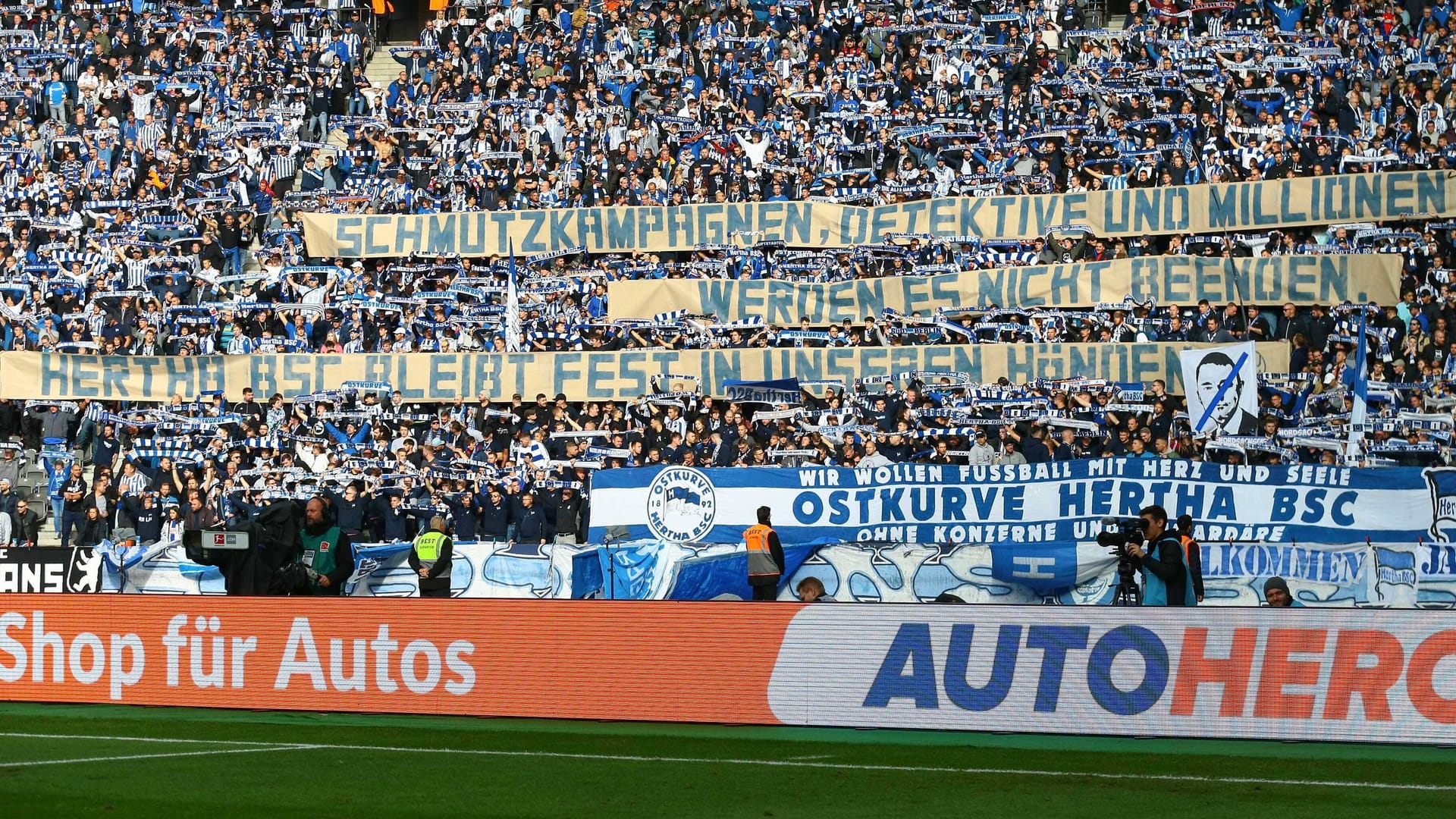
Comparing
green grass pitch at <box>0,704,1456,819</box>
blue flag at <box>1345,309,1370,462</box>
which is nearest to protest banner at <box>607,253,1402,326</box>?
blue flag at <box>1345,309,1370,462</box>

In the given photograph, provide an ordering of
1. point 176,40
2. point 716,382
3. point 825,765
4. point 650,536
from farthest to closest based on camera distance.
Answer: point 176,40 → point 716,382 → point 650,536 → point 825,765

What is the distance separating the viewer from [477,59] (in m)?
32.2

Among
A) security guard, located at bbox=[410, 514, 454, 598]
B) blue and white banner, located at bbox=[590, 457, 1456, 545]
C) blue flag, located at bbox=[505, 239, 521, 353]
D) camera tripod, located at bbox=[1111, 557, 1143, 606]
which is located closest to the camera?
camera tripod, located at bbox=[1111, 557, 1143, 606]

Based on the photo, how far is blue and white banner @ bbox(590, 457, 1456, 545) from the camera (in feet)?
62.4

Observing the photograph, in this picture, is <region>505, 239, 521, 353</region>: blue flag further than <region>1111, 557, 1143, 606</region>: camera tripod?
Yes

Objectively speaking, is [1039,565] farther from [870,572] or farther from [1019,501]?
[870,572]

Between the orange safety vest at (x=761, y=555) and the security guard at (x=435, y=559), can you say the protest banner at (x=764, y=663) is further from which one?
the orange safety vest at (x=761, y=555)

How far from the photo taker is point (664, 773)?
10.4 metres

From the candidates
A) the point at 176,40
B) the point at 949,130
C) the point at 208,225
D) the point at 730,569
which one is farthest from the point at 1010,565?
the point at 176,40

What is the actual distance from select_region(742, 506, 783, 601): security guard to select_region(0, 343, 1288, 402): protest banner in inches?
351

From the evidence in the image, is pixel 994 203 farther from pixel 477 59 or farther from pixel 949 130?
pixel 477 59

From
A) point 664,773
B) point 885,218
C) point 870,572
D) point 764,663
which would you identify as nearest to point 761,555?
point 870,572

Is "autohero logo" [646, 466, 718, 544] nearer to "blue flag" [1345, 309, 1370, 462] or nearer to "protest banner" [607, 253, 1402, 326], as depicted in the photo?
"protest banner" [607, 253, 1402, 326]

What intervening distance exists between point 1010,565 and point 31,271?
18888 millimetres
